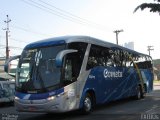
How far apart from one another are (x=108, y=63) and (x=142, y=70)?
6342 millimetres

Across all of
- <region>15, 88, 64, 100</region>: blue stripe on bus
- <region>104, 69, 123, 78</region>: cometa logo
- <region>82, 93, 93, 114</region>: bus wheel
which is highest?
<region>104, 69, 123, 78</region>: cometa logo

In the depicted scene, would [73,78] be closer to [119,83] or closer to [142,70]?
[119,83]

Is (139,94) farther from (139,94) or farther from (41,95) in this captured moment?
(41,95)

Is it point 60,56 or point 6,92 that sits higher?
point 60,56

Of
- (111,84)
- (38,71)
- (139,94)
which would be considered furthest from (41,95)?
(139,94)

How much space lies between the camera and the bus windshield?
43.9 ft

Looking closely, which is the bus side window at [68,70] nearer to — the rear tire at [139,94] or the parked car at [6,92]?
the rear tire at [139,94]

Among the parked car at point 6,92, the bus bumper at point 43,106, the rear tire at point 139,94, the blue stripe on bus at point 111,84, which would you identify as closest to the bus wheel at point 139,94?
the rear tire at point 139,94

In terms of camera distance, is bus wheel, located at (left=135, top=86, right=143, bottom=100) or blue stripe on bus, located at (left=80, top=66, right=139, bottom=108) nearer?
blue stripe on bus, located at (left=80, top=66, right=139, bottom=108)

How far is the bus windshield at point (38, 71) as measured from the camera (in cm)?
1339

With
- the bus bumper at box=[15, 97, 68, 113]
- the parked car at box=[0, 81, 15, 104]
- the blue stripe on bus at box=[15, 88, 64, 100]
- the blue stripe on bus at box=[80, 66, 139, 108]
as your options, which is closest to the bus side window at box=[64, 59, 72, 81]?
the blue stripe on bus at box=[15, 88, 64, 100]

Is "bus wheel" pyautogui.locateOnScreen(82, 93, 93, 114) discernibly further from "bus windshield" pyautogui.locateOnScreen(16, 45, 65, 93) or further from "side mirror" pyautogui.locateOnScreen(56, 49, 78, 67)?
"side mirror" pyautogui.locateOnScreen(56, 49, 78, 67)

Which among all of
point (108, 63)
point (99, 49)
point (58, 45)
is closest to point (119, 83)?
point (108, 63)

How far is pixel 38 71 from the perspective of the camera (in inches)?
539
